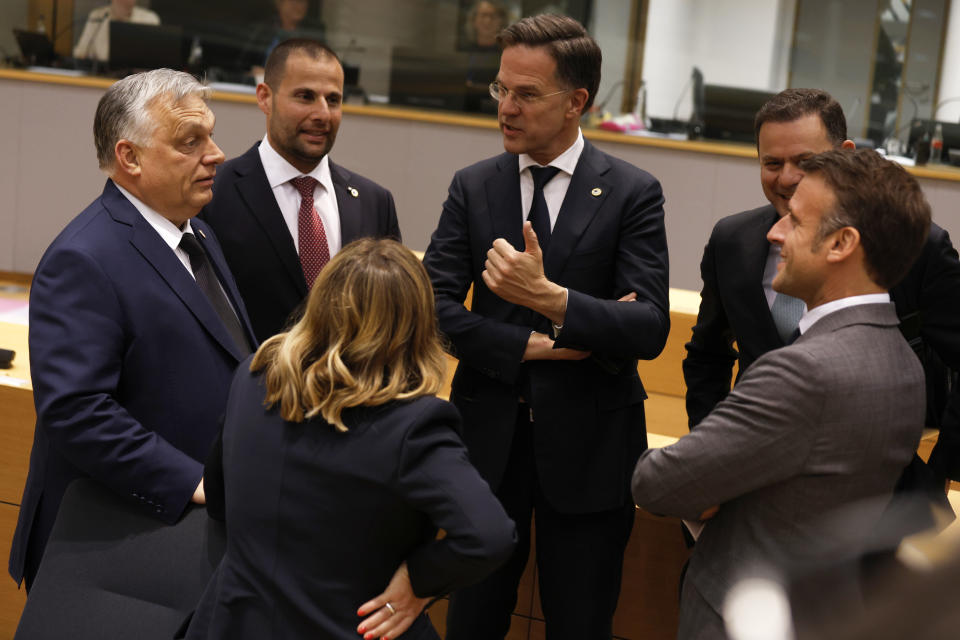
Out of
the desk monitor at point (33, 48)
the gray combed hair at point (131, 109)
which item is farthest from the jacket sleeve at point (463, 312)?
the desk monitor at point (33, 48)

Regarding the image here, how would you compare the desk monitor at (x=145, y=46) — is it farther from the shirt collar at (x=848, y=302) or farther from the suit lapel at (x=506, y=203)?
the shirt collar at (x=848, y=302)

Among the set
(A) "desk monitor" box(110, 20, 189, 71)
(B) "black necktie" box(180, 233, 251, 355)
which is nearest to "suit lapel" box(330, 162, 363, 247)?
(B) "black necktie" box(180, 233, 251, 355)

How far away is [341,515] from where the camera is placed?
1.69 metres

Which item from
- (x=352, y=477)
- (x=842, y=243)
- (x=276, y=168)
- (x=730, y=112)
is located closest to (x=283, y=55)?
(x=276, y=168)

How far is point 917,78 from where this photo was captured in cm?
777

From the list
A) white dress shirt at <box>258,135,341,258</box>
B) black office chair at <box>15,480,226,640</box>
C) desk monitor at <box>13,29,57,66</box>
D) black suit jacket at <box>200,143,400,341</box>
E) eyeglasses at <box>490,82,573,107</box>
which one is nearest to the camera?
black office chair at <box>15,480,226,640</box>

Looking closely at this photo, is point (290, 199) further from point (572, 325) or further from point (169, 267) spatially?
point (572, 325)

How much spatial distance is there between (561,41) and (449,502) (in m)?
Result: 1.23

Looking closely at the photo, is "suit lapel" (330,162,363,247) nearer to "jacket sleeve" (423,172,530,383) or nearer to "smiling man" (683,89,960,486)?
Result: "jacket sleeve" (423,172,530,383)

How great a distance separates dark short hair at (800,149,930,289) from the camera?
67.6 inches

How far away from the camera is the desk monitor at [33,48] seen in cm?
779

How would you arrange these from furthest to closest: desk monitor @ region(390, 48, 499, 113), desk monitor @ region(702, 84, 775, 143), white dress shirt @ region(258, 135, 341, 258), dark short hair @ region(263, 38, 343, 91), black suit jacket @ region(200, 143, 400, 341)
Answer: desk monitor @ region(390, 48, 499, 113) < desk monitor @ region(702, 84, 775, 143) < dark short hair @ region(263, 38, 343, 91) < white dress shirt @ region(258, 135, 341, 258) < black suit jacket @ region(200, 143, 400, 341)

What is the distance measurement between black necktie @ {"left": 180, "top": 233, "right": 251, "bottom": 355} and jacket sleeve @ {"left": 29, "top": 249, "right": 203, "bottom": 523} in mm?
271

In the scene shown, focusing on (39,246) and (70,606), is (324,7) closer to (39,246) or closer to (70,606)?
(39,246)
